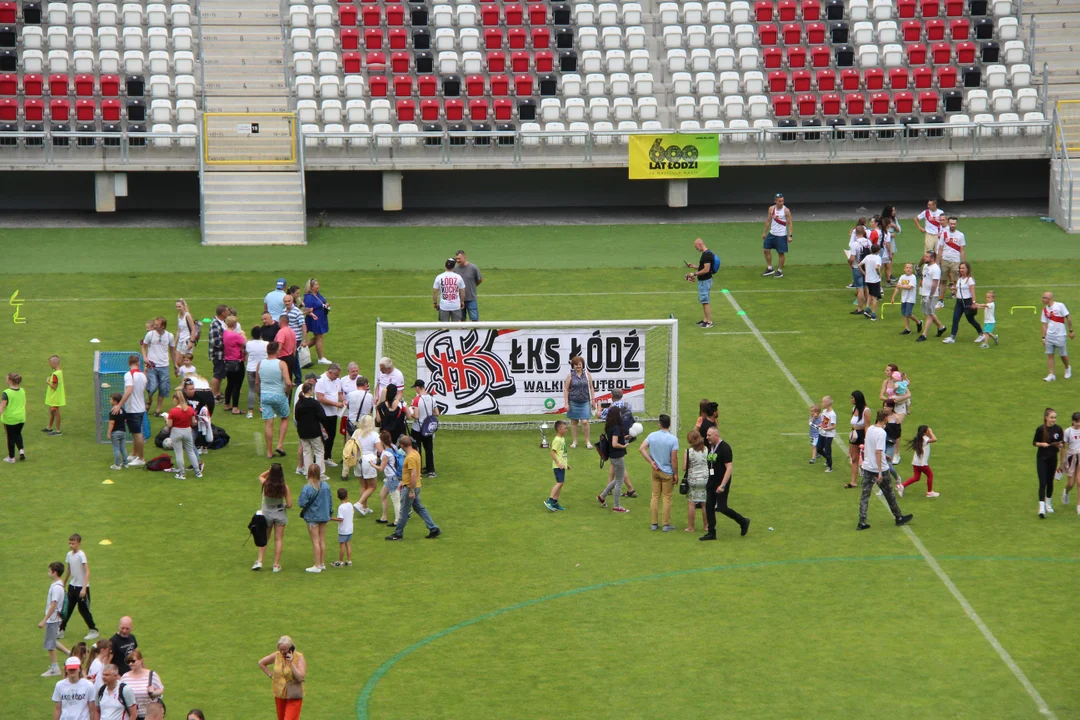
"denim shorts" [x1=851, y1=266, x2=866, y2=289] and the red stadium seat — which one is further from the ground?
→ the red stadium seat

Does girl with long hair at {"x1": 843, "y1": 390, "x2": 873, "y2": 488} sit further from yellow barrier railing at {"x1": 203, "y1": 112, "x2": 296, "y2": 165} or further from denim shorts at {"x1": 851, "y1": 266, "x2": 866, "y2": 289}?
yellow barrier railing at {"x1": 203, "y1": 112, "x2": 296, "y2": 165}

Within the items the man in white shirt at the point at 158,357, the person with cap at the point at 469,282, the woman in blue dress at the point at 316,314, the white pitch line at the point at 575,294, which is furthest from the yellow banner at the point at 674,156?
the man in white shirt at the point at 158,357

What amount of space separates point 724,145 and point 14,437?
841 inches

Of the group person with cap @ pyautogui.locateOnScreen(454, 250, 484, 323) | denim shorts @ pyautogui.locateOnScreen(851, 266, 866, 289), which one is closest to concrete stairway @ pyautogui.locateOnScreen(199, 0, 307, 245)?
person with cap @ pyautogui.locateOnScreen(454, 250, 484, 323)

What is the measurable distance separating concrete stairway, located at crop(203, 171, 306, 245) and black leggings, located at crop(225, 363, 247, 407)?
37.4 feet

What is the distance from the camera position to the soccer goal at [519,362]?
2438 centimetres

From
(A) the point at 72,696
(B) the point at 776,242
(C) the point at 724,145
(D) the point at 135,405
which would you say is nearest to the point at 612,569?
(A) the point at 72,696

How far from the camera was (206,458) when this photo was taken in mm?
23266

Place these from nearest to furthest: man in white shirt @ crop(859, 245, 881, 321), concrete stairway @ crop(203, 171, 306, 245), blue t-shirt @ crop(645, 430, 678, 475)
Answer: blue t-shirt @ crop(645, 430, 678, 475) → man in white shirt @ crop(859, 245, 881, 321) → concrete stairway @ crop(203, 171, 306, 245)

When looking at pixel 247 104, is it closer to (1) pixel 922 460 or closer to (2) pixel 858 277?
(2) pixel 858 277

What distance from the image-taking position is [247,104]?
4041cm

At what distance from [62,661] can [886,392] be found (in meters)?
12.4

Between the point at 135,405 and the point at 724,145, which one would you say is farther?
the point at 724,145

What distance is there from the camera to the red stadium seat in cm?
4119
